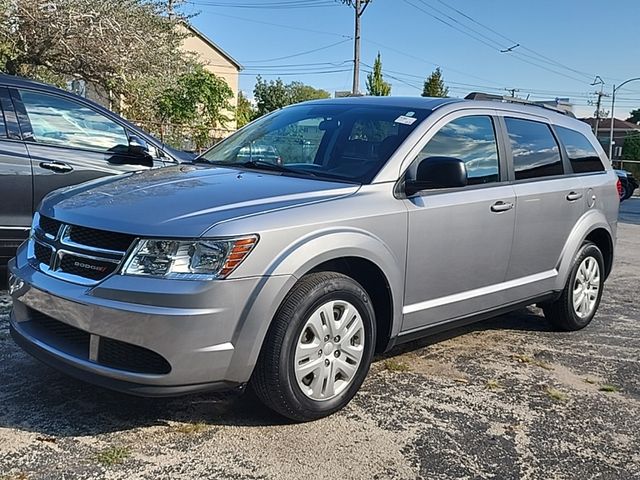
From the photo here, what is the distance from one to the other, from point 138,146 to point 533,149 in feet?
10.1

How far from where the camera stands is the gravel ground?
2916mm

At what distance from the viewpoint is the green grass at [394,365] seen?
421cm

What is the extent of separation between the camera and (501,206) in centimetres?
435

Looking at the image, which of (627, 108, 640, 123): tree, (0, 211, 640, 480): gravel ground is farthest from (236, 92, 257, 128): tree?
(627, 108, 640, 123): tree

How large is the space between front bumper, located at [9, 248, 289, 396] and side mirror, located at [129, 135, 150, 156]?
8.01 ft

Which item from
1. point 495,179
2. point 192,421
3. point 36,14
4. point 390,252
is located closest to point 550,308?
point 495,179

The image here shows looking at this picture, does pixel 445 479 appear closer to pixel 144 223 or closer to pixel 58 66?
pixel 144 223

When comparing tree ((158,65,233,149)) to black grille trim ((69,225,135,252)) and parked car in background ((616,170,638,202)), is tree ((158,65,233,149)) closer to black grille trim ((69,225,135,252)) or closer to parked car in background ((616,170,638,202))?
parked car in background ((616,170,638,202))

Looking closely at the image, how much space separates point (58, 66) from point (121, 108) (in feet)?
8.90

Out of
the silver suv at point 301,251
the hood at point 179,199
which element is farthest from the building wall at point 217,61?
the hood at point 179,199

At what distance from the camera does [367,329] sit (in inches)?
140

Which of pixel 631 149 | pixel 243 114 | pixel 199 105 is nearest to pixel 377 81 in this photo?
pixel 243 114

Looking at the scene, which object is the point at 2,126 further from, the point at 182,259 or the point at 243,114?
the point at 243,114

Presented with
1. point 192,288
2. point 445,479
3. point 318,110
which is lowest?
point 445,479
